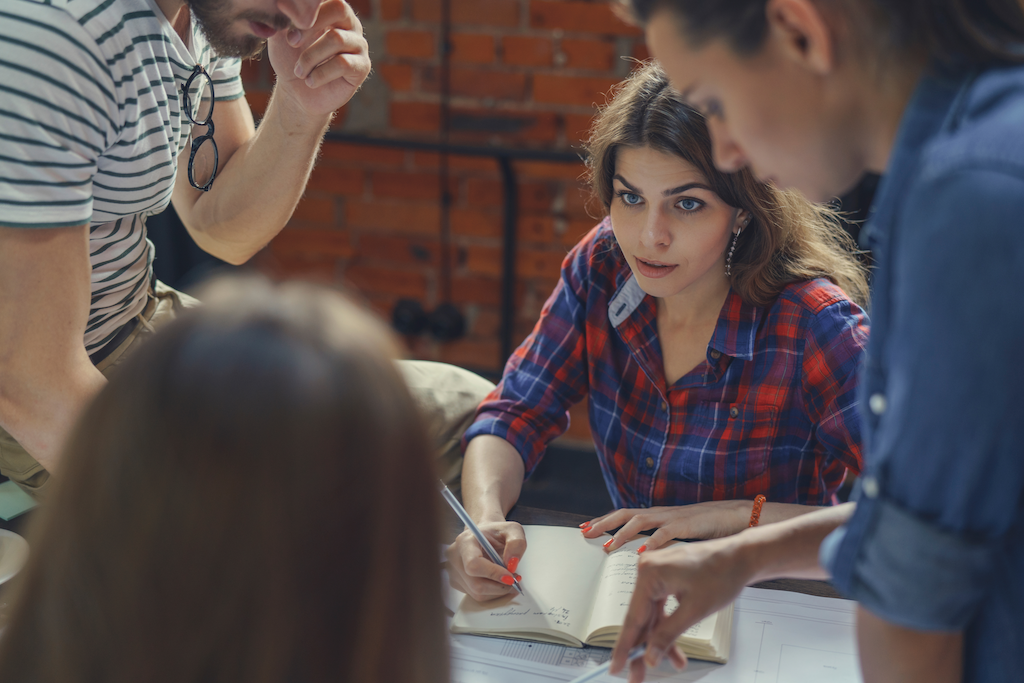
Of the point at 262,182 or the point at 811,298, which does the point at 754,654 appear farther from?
the point at 262,182

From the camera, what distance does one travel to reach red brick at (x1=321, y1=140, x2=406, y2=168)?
247cm

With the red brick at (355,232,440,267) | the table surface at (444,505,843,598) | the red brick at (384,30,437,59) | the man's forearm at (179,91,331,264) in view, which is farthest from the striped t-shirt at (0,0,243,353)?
the red brick at (355,232,440,267)

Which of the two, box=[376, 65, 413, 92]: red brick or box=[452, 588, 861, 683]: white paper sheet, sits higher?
box=[376, 65, 413, 92]: red brick

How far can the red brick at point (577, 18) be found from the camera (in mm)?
2219

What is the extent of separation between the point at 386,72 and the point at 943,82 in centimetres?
205

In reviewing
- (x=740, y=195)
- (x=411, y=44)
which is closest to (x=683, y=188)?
(x=740, y=195)

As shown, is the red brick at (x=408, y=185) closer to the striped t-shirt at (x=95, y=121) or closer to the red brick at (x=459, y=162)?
the red brick at (x=459, y=162)

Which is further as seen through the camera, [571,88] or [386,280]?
[386,280]

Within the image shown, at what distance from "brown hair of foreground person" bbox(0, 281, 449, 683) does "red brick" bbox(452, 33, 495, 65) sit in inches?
80.1

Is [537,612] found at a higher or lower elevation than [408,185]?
lower

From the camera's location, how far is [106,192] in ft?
3.59

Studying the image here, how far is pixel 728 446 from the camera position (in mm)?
1173

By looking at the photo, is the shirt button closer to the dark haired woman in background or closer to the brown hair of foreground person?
the dark haired woman in background

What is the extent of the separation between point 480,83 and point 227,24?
127 cm
